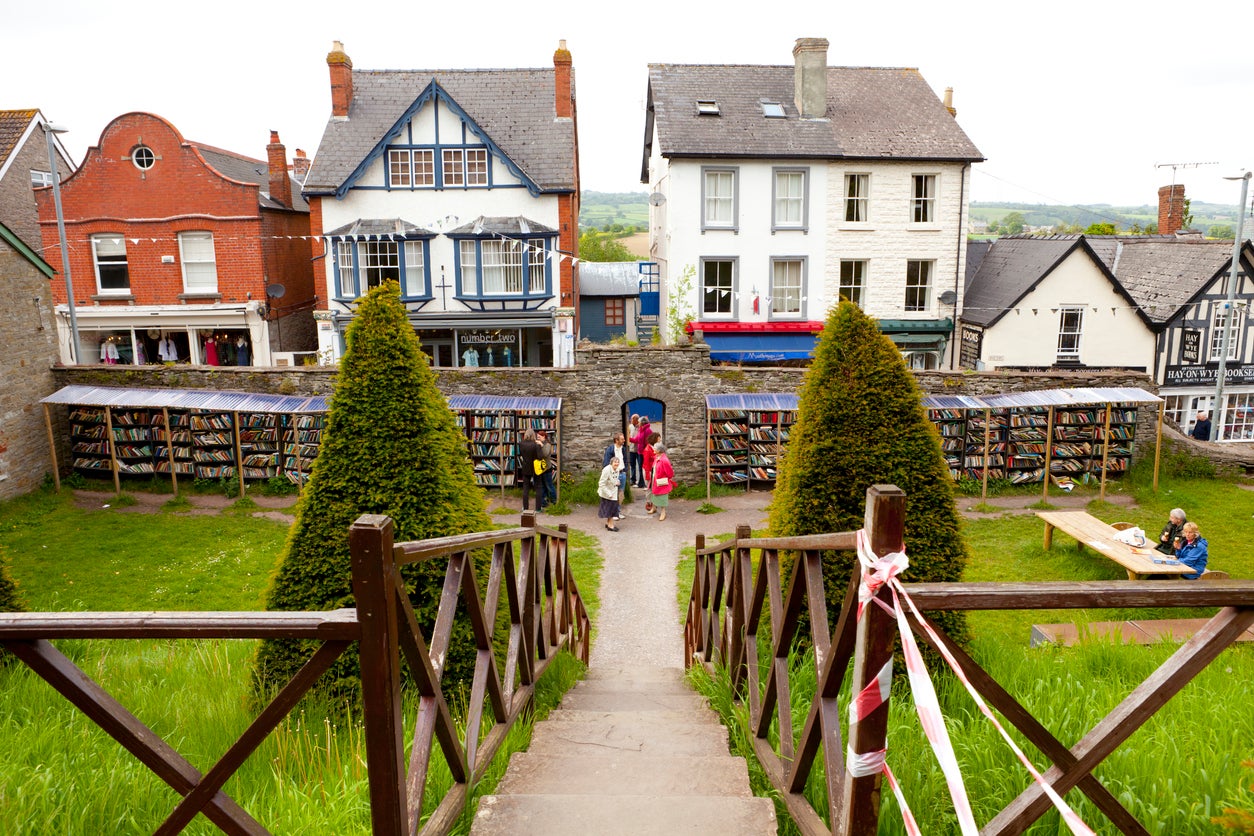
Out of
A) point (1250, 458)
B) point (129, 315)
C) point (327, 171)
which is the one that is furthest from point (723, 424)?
point (129, 315)

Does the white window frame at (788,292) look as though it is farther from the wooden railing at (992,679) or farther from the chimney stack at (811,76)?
the wooden railing at (992,679)

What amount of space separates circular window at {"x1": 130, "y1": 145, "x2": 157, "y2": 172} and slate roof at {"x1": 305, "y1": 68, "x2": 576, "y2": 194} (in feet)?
15.1

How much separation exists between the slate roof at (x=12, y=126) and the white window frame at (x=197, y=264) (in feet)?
19.1

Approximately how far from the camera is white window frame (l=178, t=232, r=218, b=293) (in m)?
24.0

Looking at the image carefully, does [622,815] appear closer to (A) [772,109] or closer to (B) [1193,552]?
(B) [1193,552]

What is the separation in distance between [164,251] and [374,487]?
22328mm

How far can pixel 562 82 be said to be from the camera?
23781 millimetres

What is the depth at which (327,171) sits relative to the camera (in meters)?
23.1

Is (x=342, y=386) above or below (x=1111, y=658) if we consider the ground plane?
above

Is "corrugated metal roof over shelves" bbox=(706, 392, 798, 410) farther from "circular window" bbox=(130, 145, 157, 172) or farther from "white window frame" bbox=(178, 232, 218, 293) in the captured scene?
"circular window" bbox=(130, 145, 157, 172)

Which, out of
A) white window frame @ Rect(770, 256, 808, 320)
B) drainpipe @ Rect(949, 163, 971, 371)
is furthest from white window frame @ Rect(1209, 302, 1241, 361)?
white window frame @ Rect(770, 256, 808, 320)

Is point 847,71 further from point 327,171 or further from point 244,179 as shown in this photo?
point 244,179

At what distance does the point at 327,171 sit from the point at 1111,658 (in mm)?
22614

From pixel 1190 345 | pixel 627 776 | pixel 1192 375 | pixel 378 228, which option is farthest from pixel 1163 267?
pixel 627 776
